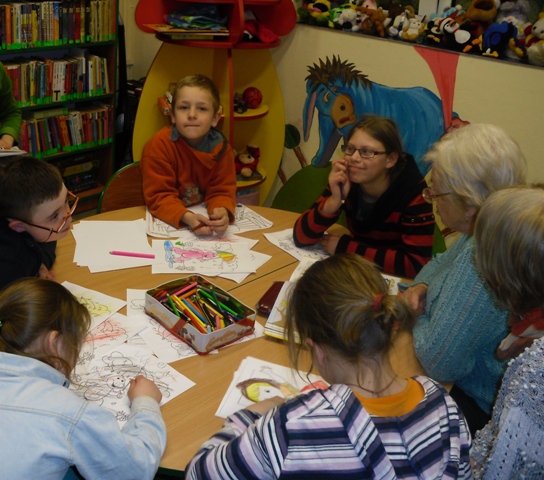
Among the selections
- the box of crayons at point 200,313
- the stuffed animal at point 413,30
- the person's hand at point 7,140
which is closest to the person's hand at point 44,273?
the box of crayons at point 200,313

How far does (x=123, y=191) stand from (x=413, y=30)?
1.54 metres

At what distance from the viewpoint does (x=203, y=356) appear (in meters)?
1.53

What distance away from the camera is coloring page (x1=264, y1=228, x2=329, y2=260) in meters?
2.15

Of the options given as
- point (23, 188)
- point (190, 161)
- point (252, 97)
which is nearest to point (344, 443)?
point (23, 188)

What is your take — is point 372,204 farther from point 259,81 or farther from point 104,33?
point 104,33

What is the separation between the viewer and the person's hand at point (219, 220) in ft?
7.24

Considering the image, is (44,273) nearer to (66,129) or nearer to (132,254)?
(132,254)

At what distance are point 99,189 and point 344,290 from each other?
139 inches

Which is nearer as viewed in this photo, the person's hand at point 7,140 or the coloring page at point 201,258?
the coloring page at point 201,258

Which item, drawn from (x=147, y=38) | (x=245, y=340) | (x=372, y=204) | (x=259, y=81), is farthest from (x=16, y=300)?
(x=147, y=38)

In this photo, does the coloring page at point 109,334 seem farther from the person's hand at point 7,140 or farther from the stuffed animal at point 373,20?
the stuffed animal at point 373,20

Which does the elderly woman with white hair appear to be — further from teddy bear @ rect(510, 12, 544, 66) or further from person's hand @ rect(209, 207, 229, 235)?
teddy bear @ rect(510, 12, 544, 66)

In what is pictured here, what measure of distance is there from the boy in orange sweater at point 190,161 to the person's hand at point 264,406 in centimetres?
107

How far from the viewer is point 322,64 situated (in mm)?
3213
